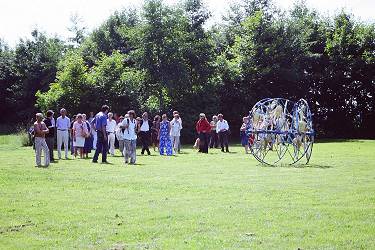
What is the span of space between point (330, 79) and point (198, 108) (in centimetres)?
1314

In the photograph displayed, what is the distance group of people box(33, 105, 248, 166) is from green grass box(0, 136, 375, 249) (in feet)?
9.56

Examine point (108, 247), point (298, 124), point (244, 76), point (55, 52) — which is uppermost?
point (55, 52)

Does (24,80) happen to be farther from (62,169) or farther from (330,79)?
(62,169)

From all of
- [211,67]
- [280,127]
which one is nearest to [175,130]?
[280,127]

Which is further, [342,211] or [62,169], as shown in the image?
[62,169]

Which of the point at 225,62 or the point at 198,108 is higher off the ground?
the point at 225,62

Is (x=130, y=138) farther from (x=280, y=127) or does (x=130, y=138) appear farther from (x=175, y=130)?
(x=175, y=130)

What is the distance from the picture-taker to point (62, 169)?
65.3 feet

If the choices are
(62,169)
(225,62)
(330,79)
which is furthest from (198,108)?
(62,169)

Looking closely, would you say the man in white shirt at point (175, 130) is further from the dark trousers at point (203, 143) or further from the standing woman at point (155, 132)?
the standing woman at point (155, 132)

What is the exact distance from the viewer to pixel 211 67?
44.1 meters

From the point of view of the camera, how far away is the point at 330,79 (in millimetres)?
49156

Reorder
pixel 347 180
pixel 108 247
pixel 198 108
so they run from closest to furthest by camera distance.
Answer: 1. pixel 108 247
2. pixel 347 180
3. pixel 198 108

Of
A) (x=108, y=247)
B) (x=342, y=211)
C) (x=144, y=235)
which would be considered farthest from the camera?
(x=342, y=211)
